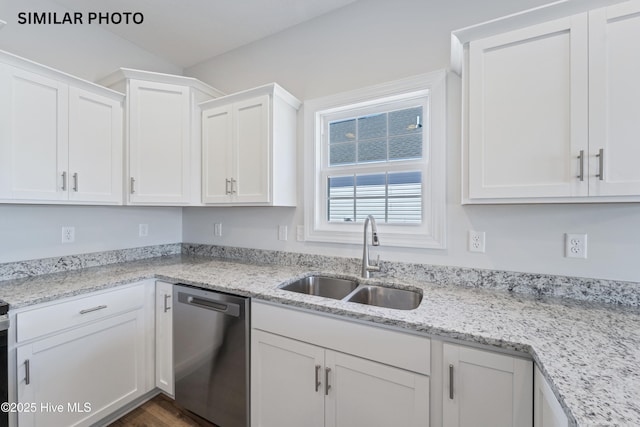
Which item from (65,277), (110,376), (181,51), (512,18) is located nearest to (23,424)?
(110,376)

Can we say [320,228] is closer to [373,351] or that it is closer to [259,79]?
[373,351]

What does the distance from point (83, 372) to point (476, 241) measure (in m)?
2.35

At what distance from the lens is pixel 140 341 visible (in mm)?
1818

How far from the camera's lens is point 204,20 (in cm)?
213

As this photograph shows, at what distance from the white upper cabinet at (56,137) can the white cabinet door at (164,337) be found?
79 centimetres

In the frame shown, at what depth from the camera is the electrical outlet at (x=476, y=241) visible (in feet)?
5.12

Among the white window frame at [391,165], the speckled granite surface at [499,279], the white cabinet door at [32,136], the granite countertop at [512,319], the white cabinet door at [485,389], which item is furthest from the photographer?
the white window frame at [391,165]

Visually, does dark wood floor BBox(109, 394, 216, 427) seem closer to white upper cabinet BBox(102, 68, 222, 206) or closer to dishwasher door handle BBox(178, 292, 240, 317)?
dishwasher door handle BBox(178, 292, 240, 317)

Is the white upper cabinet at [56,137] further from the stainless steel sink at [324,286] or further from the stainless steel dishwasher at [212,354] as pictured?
the stainless steel sink at [324,286]

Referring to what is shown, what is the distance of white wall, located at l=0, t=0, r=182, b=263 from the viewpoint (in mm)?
1770

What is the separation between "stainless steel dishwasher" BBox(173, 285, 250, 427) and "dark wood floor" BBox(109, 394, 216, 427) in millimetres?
90

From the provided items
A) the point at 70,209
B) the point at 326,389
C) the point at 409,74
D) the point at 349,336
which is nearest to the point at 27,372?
the point at 70,209

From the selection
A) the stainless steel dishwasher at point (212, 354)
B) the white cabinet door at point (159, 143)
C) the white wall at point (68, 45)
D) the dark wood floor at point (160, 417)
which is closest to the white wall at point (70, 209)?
the white wall at point (68, 45)

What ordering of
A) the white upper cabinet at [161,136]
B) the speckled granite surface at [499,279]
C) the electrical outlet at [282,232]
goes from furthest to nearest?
1. the electrical outlet at [282,232]
2. the white upper cabinet at [161,136]
3. the speckled granite surface at [499,279]
